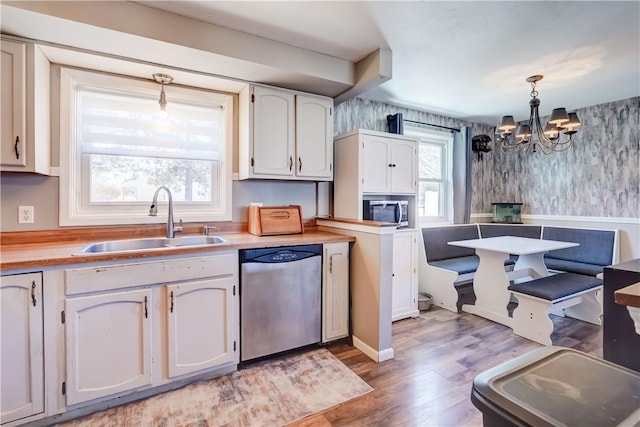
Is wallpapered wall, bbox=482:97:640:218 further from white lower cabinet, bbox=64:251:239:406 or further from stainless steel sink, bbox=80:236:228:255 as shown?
white lower cabinet, bbox=64:251:239:406

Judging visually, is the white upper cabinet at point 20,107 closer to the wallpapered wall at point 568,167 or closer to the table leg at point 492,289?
the wallpapered wall at point 568,167

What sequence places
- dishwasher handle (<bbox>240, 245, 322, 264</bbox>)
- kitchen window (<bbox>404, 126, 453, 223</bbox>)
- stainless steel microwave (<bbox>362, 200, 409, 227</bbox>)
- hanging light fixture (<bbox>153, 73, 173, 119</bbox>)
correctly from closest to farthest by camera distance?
1. dishwasher handle (<bbox>240, 245, 322, 264</bbox>)
2. hanging light fixture (<bbox>153, 73, 173, 119</bbox>)
3. stainless steel microwave (<bbox>362, 200, 409, 227</bbox>)
4. kitchen window (<bbox>404, 126, 453, 223</bbox>)

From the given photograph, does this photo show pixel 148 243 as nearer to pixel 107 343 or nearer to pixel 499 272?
pixel 107 343

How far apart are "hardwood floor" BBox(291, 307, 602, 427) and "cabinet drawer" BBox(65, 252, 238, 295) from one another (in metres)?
1.02

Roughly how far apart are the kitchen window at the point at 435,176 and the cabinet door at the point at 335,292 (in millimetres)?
2034

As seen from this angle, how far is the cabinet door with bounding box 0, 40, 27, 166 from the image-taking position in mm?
1719

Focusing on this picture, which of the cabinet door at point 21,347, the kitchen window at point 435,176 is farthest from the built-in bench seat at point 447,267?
the cabinet door at point 21,347

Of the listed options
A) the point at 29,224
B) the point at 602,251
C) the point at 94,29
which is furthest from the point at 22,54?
the point at 602,251

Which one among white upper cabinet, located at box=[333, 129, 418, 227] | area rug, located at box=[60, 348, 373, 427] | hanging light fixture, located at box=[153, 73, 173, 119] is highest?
hanging light fixture, located at box=[153, 73, 173, 119]

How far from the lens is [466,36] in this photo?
223cm

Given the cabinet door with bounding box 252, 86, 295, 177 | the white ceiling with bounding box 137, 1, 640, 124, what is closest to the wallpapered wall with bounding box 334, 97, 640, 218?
the white ceiling with bounding box 137, 1, 640, 124

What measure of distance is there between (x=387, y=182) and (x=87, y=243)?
245cm

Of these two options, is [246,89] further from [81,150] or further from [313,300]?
[313,300]

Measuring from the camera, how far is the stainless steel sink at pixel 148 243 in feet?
6.73
